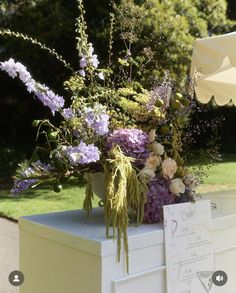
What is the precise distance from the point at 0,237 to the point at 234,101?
132 inches

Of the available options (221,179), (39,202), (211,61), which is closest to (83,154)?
(211,61)

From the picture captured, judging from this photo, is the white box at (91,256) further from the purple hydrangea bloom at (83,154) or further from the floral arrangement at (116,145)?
the purple hydrangea bloom at (83,154)

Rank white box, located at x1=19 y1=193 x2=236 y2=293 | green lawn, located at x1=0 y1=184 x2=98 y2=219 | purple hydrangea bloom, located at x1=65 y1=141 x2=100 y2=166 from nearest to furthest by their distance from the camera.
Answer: white box, located at x1=19 y1=193 x2=236 y2=293
purple hydrangea bloom, located at x1=65 y1=141 x2=100 y2=166
green lawn, located at x1=0 y1=184 x2=98 y2=219

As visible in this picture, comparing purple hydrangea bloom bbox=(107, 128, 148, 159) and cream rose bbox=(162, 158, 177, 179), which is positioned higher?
purple hydrangea bloom bbox=(107, 128, 148, 159)

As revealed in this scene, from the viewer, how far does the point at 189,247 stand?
7.88 feet

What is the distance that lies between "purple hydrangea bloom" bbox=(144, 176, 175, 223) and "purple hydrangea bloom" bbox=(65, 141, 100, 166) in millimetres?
354

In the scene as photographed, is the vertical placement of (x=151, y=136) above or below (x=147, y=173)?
above

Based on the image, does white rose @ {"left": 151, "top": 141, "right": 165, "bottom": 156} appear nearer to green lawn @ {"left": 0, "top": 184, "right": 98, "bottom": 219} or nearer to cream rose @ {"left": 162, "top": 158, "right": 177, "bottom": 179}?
cream rose @ {"left": 162, "top": 158, "right": 177, "bottom": 179}

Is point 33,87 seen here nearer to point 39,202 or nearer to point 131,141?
point 131,141

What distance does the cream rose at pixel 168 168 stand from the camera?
2.39 meters

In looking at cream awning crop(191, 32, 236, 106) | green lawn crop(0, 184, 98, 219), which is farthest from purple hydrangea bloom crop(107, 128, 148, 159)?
green lawn crop(0, 184, 98, 219)

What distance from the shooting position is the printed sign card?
7.64 ft

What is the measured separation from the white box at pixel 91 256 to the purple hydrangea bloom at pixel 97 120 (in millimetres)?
504

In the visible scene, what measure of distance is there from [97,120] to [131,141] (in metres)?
0.21
